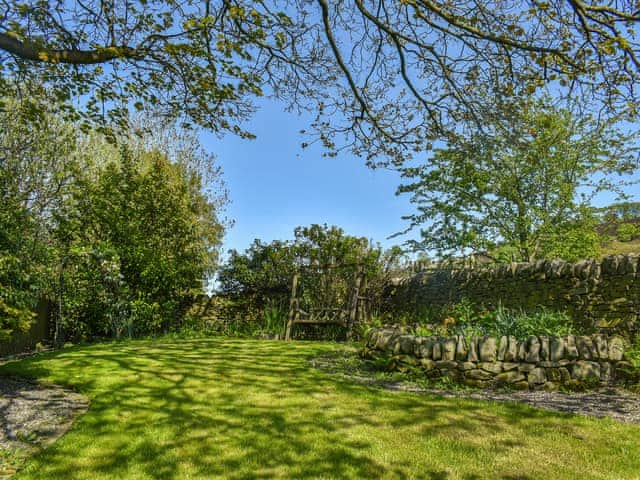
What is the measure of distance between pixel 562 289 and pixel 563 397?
476cm

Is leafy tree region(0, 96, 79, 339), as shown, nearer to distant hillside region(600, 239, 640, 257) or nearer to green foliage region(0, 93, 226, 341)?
green foliage region(0, 93, 226, 341)

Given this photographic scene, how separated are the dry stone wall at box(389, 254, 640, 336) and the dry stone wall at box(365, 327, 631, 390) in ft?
9.01

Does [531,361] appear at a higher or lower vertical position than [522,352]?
lower

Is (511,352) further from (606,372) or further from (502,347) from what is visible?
(606,372)

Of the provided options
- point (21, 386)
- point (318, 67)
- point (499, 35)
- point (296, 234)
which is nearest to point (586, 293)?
point (499, 35)

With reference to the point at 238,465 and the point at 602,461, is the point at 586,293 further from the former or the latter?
the point at 238,465

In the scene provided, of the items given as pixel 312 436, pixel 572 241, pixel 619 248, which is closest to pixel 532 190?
pixel 572 241

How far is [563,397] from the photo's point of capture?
18.0 ft

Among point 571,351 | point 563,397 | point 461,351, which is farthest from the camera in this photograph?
point 461,351

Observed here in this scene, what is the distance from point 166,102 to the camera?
6.93 m

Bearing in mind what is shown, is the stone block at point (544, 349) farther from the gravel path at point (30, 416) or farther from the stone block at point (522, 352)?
the gravel path at point (30, 416)

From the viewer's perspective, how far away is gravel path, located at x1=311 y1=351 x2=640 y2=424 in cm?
484

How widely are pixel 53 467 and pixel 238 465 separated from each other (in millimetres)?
1554

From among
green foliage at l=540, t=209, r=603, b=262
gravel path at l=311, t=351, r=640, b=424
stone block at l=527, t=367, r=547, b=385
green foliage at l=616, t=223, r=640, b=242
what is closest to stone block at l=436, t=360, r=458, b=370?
gravel path at l=311, t=351, r=640, b=424
